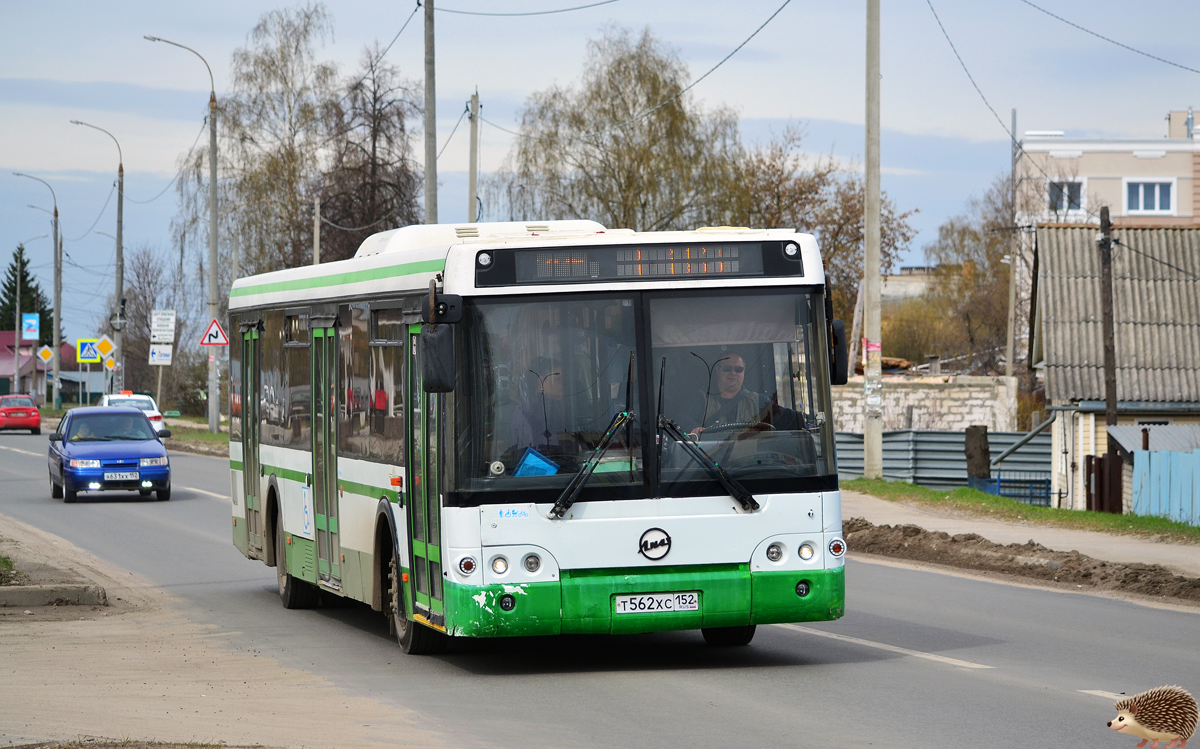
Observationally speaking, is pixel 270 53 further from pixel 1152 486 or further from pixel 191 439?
pixel 1152 486

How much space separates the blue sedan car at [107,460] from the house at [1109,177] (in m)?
55.6

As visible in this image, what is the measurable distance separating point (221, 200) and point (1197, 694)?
176 ft

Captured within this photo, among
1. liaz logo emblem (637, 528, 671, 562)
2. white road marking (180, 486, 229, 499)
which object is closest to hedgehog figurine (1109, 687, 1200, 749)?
liaz logo emblem (637, 528, 671, 562)

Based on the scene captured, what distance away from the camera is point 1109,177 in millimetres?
75938

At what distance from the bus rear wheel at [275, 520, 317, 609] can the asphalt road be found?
0.68 ft

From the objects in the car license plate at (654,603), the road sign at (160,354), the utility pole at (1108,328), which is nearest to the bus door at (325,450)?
the car license plate at (654,603)

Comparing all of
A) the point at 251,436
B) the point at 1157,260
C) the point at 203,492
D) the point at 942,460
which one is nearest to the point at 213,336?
the point at 203,492

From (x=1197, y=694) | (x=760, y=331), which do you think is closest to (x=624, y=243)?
(x=760, y=331)

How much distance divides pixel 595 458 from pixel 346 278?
327cm

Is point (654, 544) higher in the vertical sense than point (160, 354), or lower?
lower

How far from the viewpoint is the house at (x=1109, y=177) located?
75125 millimetres

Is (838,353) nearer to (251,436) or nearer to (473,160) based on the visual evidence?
(251,436)

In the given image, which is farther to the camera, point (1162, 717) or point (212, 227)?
point (212, 227)

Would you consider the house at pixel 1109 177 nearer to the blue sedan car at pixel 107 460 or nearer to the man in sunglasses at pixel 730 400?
the blue sedan car at pixel 107 460
